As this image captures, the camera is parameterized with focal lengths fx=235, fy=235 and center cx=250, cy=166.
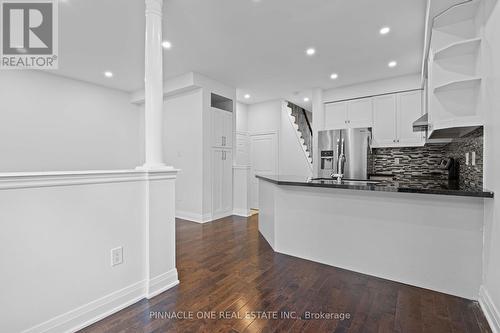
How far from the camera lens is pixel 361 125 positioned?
483 centimetres

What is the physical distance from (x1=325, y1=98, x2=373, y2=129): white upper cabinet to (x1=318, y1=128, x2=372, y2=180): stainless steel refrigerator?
35cm

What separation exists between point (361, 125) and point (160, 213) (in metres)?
4.31

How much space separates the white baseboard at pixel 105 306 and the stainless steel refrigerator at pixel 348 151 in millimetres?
3572

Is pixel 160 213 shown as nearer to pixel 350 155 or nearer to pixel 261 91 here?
pixel 350 155

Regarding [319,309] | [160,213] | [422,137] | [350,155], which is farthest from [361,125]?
[160,213]

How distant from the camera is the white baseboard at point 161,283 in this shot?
78.6 inches

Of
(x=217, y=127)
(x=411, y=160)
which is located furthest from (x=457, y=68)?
(x=217, y=127)

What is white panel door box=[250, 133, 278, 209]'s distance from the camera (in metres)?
6.21

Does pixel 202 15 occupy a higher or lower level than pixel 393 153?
higher

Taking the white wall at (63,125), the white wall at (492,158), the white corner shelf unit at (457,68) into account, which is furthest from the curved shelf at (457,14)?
the white wall at (63,125)

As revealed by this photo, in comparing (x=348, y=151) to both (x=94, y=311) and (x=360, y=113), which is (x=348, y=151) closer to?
(x=360, y=113)

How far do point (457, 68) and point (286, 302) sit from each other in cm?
252

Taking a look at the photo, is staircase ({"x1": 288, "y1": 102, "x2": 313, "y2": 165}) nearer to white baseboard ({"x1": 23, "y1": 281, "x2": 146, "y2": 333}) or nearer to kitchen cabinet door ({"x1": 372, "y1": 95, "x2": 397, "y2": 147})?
kitchen cabinet door ({"x1": 372, "y1": 95, "x2": 397, "y2": 147})

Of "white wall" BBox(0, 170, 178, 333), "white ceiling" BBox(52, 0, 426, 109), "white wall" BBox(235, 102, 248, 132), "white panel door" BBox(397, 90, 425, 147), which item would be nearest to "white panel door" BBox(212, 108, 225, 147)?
"white ceiling" BBox(52, 0, 426, 109)
